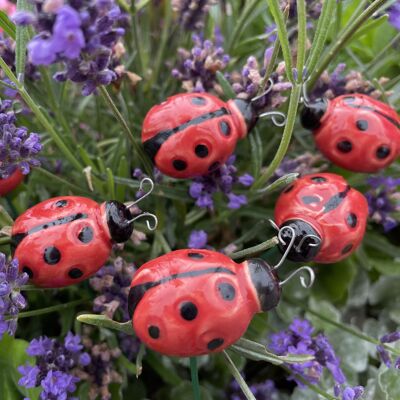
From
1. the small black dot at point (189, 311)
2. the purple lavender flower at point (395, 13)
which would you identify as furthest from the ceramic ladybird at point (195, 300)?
the purple lavender flower at point (395, 13)

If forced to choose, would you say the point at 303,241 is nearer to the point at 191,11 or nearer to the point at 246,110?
the point at 246,110

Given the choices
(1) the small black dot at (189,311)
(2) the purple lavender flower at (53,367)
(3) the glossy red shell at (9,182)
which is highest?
(1) the small black dot at (189,311)

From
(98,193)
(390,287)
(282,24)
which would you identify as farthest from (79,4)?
(390,287)

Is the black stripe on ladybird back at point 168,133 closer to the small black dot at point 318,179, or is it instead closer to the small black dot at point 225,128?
the small black dot at point 225,128

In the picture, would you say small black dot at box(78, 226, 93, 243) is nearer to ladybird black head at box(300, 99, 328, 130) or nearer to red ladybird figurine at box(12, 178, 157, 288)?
red ladybird figurine at box(12, 178, 157, 288)

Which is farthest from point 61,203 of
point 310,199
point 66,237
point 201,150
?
point 310,199

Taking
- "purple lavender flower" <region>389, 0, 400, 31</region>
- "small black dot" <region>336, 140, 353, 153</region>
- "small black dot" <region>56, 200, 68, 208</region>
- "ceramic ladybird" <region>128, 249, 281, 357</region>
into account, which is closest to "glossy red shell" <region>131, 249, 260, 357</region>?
"ceramic ladybird" <region>128, 249, 281, 357</region>
